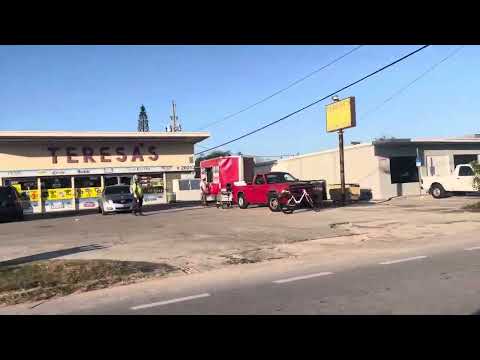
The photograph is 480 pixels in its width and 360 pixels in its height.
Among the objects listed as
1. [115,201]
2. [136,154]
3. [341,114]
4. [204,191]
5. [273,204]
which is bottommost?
[273,204]

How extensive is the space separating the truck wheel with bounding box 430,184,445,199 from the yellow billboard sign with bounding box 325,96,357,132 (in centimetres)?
553

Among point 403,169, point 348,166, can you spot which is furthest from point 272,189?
point 403,169

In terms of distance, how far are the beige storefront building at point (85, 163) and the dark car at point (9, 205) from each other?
26.3 feet

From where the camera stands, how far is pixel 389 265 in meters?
9.09

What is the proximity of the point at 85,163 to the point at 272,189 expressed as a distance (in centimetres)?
1637

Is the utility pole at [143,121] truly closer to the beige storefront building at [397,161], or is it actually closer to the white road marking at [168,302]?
the beige storefront building at [397,161]

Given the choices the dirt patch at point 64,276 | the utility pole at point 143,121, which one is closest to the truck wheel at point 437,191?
the dirt patch at point 64,276

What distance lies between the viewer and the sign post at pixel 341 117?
26.8 m

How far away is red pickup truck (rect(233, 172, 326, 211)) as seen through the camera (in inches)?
844

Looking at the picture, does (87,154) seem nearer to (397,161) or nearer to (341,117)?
(341,117)

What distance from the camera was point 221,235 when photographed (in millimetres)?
14602

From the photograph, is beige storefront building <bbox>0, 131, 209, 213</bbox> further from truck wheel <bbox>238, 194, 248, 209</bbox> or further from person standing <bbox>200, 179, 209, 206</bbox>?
truck wheel <bbox>238, 194, 248, 209</bbox>

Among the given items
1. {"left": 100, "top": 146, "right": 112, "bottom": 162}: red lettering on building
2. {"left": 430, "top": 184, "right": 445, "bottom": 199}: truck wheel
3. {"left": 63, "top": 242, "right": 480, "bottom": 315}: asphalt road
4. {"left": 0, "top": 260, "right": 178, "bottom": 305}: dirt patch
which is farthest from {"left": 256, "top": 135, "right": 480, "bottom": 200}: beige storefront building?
{"left": 0, "top": 260, "right": 178, "bottom": 305}: dirt patch
